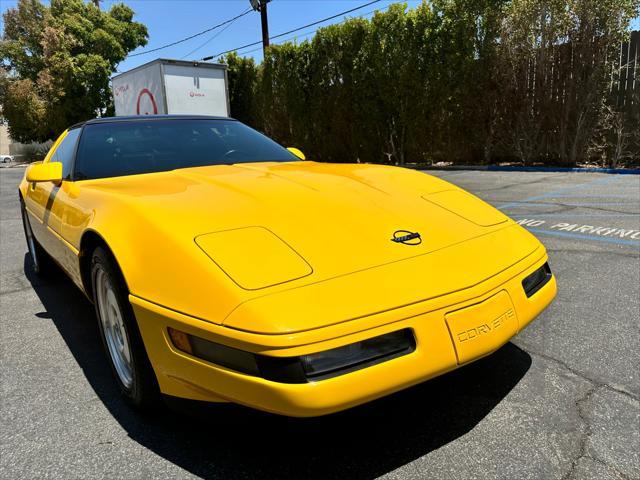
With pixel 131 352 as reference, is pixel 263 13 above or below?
above

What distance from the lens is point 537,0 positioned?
416 inches

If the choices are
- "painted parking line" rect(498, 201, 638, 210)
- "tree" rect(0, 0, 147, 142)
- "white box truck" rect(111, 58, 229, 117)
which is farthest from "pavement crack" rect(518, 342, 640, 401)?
"tree" rect(0, 0, 147, 142)

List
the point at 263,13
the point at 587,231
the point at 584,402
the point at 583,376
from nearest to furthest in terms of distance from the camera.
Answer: the point at 584,402
the point at 583,376
the point at 587,231
the point at 263,13

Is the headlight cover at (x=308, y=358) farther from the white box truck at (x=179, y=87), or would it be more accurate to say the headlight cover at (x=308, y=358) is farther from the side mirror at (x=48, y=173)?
the white box truck at (x=179, y=87)

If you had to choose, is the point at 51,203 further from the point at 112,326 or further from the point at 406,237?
the point at 406,237

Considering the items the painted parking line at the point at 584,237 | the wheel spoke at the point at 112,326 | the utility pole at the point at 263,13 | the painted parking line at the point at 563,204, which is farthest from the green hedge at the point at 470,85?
the wheel spoke at the point at 112,326

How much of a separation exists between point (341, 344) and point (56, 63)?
32.0 meters

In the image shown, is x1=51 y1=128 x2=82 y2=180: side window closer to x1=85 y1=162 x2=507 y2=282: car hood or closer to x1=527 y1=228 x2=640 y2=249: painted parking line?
x1=85 y1=162 x2=507 y2=282: car hood

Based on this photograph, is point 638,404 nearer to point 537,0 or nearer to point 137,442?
point 137,442

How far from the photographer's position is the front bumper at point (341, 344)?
4.68 feet

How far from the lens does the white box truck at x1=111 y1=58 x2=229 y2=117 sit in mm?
11648

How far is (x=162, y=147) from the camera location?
3.04 metres

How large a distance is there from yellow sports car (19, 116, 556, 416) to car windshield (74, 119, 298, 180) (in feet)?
0.84

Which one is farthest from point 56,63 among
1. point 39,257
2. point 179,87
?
point 39,257
